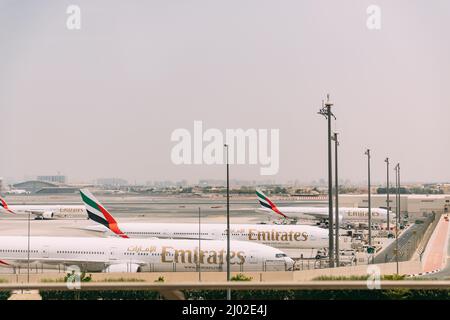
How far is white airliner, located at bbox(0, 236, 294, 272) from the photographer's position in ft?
33.0

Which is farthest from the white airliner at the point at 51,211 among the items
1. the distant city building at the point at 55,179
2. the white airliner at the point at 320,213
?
the distant city building at the point at 55,179

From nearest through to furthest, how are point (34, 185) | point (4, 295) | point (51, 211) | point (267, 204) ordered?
point (4, 295), point (267, 204), point (51, 211), point (34, 185)

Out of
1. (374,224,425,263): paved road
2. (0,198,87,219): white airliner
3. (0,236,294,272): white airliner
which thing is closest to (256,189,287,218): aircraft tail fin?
(374,224,425,263): paved road

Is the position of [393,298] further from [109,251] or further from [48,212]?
[48,212]

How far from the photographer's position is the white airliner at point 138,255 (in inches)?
396

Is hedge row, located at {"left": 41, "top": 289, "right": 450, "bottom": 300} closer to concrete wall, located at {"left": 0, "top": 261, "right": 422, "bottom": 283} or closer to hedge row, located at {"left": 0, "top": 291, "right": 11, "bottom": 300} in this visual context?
hedge row, located at {"left": 0, "top": 291, "right": 11, "bottom": 300}

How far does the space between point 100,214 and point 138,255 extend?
17.0 ft

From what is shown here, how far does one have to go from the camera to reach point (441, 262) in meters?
12.6

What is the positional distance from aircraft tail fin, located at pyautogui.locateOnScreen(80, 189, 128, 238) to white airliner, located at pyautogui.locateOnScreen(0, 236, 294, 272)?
3.97 metres

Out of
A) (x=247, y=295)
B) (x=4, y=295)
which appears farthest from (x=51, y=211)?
(x=247, y=295)

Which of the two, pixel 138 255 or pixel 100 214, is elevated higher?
pixel 100 214

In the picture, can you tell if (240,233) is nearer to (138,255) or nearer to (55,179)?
(138,255)

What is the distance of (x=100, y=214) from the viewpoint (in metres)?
15.2

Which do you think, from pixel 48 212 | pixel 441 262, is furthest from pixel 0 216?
pixel 441 262
